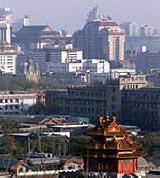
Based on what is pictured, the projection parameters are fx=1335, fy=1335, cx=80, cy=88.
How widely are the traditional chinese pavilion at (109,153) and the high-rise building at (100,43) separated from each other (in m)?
123

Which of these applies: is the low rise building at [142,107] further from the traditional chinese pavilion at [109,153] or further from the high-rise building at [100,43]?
the high-rise building at [100,43]

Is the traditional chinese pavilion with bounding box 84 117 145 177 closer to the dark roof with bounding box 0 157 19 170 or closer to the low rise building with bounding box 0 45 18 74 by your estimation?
the dark roof with bounding box 0 157 19 170

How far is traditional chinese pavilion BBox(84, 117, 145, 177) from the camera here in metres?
15.2

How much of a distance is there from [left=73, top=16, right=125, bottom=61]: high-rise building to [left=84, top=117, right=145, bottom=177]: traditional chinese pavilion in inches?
4860

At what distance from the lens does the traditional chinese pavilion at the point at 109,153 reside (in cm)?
1520

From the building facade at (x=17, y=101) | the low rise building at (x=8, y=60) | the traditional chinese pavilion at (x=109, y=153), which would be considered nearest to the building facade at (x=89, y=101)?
the building facade at (x=17, y=101)

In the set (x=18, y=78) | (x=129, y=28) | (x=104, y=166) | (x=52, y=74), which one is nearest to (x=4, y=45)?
(x=52, y=74)

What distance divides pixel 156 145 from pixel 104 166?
2574cm

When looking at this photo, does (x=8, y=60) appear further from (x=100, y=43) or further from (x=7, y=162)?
(x=7, y=162)

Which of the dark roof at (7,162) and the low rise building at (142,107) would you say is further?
the low rise building at (142,107)

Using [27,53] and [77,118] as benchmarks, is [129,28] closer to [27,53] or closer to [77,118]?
[27,53]

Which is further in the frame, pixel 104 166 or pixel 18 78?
pixel 18 78

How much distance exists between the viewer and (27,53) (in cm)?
14025

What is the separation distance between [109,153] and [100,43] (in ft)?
412
